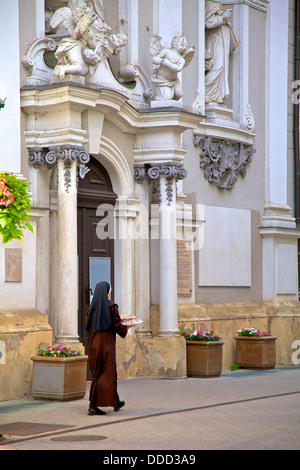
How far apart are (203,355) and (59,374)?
361 cm

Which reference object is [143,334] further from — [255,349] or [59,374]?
[59,374]

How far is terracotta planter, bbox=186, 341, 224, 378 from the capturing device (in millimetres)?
15141

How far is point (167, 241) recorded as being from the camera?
1527cm

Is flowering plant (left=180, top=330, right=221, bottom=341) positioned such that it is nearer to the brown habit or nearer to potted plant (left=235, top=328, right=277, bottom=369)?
potted plant (left=235, top=328, right=277, bottom=369)

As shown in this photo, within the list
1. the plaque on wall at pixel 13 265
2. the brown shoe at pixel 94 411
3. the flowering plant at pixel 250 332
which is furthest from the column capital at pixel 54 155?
the flowering plant at pixel 250 332

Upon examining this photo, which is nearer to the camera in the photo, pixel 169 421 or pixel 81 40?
pixel 169 421

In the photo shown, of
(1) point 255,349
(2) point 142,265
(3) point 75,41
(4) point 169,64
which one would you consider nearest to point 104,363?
(2) point 142,265

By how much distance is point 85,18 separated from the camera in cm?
1355

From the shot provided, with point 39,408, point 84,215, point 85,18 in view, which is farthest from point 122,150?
point 39,408

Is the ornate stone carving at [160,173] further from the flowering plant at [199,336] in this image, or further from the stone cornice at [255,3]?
the stone cornice at [255,3]

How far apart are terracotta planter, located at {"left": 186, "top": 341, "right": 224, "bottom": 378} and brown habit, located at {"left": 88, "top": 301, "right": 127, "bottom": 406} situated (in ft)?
13.7

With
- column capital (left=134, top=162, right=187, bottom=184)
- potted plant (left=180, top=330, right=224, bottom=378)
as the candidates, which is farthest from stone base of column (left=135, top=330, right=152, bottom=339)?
column capital (left=134, top=162, right=187, bottom=184)

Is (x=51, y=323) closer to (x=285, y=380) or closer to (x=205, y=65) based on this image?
(x=285, y=380)
